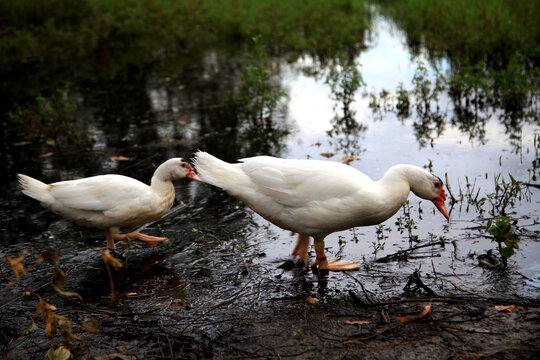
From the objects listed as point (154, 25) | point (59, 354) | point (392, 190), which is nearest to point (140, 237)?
point (59, 354)

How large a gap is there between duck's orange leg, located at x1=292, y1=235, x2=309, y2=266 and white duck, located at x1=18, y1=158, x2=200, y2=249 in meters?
1.27

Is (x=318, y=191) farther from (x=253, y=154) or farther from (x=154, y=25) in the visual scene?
→ (x=154, y=25)

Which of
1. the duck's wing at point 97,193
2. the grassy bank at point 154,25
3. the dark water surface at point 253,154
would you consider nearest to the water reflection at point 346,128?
the dark water surface at point 253,154

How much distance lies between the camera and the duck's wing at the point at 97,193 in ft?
15.4

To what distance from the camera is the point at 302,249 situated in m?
4.46

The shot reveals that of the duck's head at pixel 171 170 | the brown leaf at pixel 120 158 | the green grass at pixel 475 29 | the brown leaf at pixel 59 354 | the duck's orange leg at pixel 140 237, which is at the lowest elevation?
the brown leaf at pixel 59 354

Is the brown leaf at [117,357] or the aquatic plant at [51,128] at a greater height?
A: the aquatic plant at [51,128]

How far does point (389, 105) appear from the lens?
8.80 meters

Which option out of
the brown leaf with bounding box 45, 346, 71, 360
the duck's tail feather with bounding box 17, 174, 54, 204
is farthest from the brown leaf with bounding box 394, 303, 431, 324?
the duck's tail feather with bounding box 17, 174, 54, 204

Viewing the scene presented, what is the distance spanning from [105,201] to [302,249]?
5.71ft

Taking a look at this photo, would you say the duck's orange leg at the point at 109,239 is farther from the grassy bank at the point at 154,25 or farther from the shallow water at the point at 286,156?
the grassy bank at the point at 154,25

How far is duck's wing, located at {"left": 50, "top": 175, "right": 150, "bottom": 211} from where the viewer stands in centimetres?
468

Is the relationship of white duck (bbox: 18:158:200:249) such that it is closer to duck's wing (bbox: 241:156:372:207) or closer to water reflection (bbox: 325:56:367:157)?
duck's wing (bbox: 241:156:372:207)

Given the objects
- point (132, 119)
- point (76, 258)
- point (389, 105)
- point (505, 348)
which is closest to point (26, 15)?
point (132, 119)
